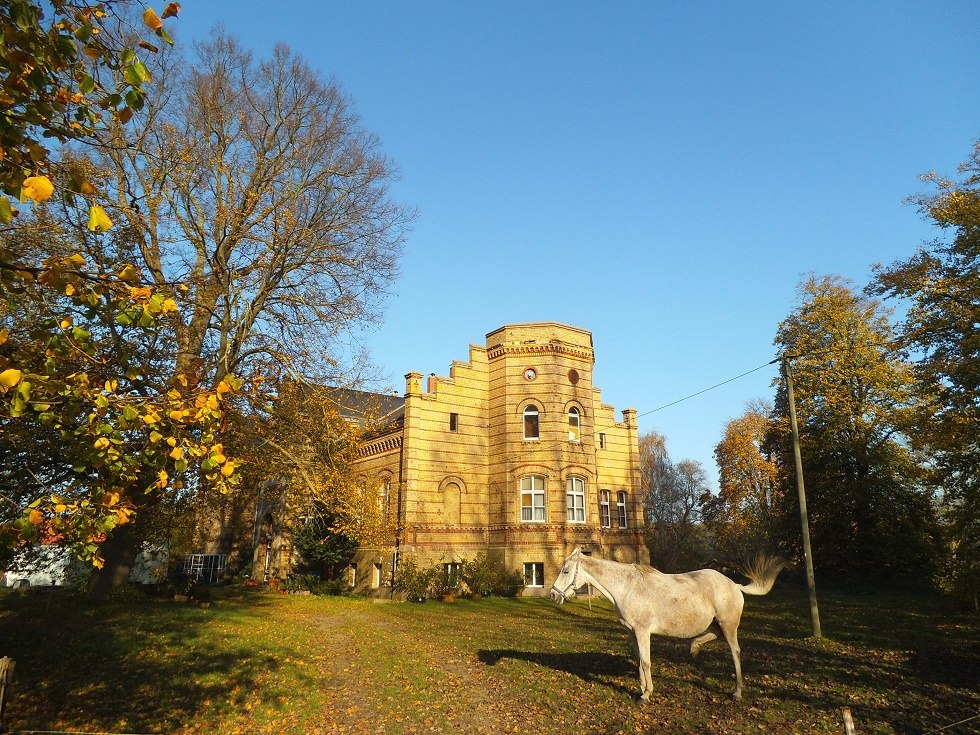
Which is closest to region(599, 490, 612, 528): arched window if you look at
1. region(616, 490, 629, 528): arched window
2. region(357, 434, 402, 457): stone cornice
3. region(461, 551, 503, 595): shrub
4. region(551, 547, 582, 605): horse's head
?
region(616, 490, 629, 528): arched window

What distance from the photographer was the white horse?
1013 centimetres

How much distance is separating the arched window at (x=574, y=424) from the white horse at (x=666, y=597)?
19.7 metres

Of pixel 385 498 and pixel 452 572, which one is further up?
pixel 385 498

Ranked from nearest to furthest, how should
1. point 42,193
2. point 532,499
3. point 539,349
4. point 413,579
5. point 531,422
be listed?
point 42,193 < point 413,579 < point 532,499 < point 531,422 < point 539,349

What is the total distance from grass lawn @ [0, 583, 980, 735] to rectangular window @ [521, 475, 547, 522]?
33.8ft

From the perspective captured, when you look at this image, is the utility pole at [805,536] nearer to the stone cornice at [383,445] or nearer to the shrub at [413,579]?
the shrub at [413,579]

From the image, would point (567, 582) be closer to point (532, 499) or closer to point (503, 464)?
point (532, 499)

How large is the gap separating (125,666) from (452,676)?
6832mm

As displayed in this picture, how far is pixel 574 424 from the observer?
31047mm

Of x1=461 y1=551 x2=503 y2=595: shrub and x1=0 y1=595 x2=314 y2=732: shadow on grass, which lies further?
x1=461 y1=551 x2=503 y2=595: shrub

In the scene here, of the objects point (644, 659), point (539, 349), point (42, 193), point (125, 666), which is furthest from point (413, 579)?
point (42, 193)

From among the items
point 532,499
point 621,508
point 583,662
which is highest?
point 532,499

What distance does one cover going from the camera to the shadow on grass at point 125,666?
9156mm

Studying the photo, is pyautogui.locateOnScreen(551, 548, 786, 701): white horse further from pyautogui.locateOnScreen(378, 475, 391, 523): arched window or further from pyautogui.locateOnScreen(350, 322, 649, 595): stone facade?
pyautogui.locateOnScreen(378, 475, 391, 523): arched window
